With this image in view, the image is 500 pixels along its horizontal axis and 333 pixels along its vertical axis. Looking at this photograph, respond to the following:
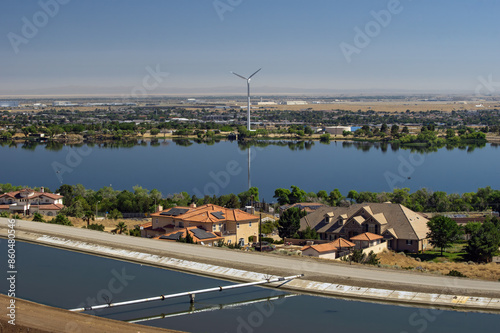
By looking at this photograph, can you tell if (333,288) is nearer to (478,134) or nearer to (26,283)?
(26,283)

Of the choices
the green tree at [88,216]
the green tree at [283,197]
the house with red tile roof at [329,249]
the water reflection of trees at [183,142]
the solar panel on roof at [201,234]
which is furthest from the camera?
the water reflection of trees at [183,142]

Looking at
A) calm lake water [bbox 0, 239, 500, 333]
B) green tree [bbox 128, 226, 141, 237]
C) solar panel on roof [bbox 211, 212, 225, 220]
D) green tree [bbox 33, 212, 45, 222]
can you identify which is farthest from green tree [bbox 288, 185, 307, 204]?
calm lake water [bbox 0, 239, 500, 333]

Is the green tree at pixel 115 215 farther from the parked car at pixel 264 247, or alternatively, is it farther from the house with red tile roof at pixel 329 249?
the house with red tile roof at pixel 329 249

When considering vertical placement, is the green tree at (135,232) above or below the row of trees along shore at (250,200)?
above

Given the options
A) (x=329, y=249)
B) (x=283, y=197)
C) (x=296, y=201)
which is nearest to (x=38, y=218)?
(x=329, y=249)

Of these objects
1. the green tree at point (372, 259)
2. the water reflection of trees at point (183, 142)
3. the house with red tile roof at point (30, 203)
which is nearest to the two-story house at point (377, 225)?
the green tree at point (372, 259)

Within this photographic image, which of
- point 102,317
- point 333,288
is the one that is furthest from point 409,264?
point 102,317
